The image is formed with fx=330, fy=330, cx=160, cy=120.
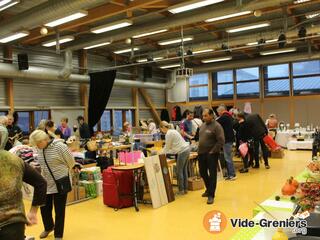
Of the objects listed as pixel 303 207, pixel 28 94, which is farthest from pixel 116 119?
pixel 303 207

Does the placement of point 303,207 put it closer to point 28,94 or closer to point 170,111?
point 28,94

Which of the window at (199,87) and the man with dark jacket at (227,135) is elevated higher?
the window at (199,87)

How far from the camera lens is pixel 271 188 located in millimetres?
5875

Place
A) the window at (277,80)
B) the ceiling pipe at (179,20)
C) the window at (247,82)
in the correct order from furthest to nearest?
the window at (247,82)
the window at (277,80)
the ceiling pipe at (179,20)

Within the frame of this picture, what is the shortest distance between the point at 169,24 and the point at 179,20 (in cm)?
29

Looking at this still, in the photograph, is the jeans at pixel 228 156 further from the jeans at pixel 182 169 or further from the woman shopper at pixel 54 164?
the woman shopper at pixel 54 164

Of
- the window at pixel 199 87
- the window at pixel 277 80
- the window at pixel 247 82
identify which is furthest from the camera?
the window at pixel 199 87

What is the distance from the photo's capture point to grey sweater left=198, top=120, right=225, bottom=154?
503cm

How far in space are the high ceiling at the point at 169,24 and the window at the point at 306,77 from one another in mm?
813

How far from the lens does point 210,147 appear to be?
16.7 ft

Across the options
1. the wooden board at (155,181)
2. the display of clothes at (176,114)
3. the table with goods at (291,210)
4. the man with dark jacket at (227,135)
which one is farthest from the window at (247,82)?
the table with goods at (291,210)

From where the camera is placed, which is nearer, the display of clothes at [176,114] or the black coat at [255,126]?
the black coat at [255,126]

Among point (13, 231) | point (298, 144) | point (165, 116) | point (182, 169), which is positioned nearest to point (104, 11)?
point (182, 169)

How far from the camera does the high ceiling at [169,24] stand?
6.59 metres
